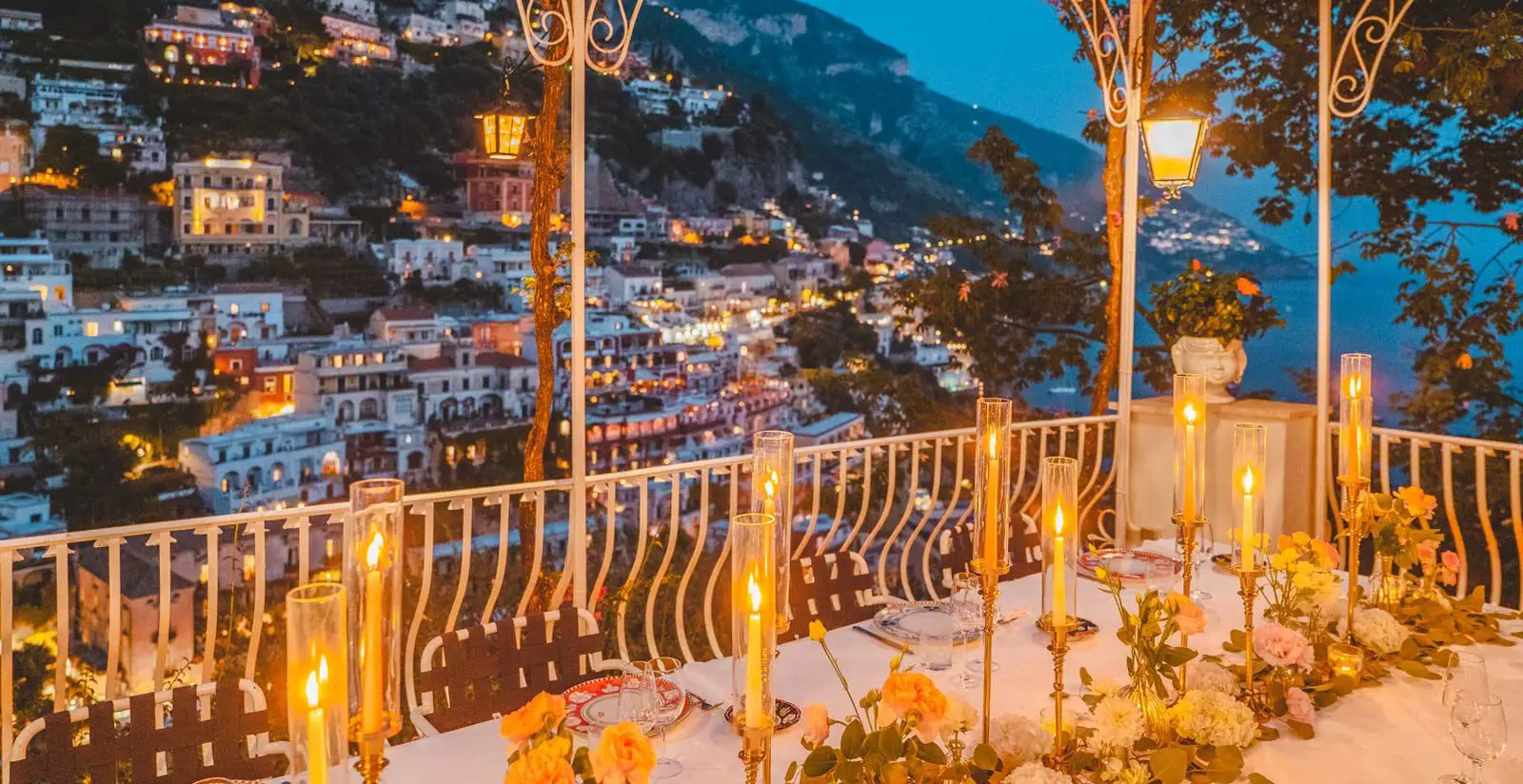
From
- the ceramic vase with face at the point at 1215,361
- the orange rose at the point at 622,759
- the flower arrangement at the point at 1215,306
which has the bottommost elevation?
the orange rose at the point at 622,759

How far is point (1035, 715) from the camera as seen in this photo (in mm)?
1876

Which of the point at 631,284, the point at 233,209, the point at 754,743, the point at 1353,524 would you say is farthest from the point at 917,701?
the point at 631,284

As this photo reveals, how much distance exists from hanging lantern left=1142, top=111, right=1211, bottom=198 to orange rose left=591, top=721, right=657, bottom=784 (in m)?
3.54

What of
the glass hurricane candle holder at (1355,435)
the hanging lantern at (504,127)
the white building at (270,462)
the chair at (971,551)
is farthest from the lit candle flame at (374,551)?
the white building at (270,462)

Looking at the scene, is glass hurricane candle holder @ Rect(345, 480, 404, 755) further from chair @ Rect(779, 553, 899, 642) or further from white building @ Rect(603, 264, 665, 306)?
white building @ Rect(603, 264, 665, 306)

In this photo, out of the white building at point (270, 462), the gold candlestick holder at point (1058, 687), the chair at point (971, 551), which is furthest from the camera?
the white building at point (270, 462)

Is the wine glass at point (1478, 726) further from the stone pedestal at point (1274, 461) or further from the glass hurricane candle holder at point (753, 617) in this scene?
the stone pedestal at point (1274, 461)

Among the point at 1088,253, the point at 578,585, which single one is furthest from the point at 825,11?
the point at 578,585

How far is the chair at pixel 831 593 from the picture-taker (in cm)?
249

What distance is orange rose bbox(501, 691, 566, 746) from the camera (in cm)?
124

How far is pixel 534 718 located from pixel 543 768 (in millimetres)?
134

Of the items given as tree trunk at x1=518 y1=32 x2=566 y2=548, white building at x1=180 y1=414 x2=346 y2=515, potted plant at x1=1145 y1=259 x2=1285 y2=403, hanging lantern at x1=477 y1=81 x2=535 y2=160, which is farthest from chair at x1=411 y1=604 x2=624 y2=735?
white building at x1=180 y1=414 x2=346 y2=515

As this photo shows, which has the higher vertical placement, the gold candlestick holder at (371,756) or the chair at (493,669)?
the gold candlestick holder at (371,756)

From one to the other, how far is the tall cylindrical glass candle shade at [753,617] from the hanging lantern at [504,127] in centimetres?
378
